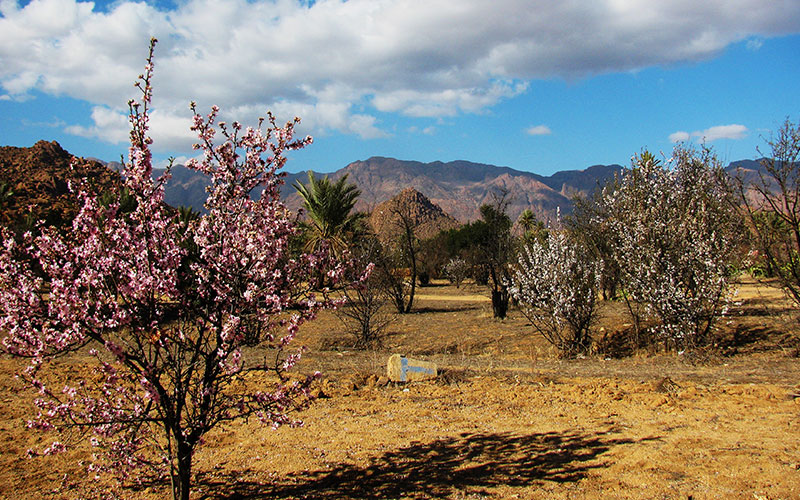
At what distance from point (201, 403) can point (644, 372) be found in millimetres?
7858

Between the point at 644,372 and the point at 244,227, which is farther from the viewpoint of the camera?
the point at 644,372

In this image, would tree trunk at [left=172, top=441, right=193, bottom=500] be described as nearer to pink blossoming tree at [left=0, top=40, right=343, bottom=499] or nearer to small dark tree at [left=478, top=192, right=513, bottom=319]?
pink blossoming tree at [left=0, top=40, right=343, bottom=499]

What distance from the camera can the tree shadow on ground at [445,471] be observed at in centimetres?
470

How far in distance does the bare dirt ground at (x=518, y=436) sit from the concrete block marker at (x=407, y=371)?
17 cm

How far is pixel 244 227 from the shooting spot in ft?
13.0

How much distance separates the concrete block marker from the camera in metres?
9.00

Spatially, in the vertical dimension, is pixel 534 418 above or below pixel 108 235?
below

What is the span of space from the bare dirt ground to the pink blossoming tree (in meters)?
1.40

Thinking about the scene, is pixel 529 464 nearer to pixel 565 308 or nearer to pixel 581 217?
pixel 565 308

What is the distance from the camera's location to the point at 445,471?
512cm

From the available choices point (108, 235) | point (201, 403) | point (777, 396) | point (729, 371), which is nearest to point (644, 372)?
point (729, 371)

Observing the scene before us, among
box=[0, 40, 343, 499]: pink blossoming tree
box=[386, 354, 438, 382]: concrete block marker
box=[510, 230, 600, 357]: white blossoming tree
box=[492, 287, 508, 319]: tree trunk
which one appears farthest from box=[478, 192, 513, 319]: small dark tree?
box=[0, 40, 343, 499]: pink blossoming tree

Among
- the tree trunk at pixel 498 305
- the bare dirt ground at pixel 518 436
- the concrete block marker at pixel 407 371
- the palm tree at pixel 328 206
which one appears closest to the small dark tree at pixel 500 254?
the tree trunk at pixel 498 305

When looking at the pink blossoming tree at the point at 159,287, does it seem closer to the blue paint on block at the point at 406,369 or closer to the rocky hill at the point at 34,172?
the blue paint on block at the point at 406,369
